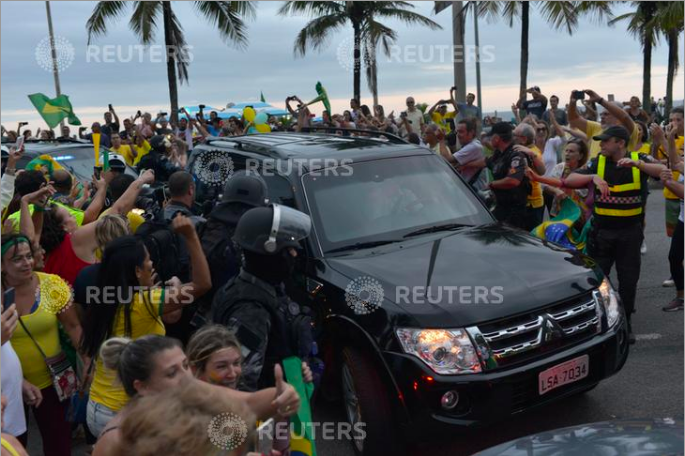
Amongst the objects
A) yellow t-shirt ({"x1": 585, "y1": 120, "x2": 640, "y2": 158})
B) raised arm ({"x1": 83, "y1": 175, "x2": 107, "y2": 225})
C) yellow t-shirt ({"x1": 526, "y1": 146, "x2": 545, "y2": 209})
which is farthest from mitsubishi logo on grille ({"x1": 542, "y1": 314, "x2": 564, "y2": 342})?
yellow t-shirt ({"x1": 585, "y1": 120, "x2": 640, "y2": 158})

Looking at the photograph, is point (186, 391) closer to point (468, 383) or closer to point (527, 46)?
point (468, 383)

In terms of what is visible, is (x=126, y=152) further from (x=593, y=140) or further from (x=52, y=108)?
(x=593, y=140)

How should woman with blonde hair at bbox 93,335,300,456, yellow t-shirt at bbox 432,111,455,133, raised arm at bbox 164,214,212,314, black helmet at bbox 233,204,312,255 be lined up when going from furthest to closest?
yellow t-shirt at bbox 432,111,455,133, raised arm at bbox 164,214,212,314, black helmet at bbox 233,204,312,255, woman with blonde hair at bbox 93,335,300,456

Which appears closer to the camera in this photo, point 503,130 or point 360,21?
point 503,130

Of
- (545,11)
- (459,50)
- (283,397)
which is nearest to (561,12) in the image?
(545,11)

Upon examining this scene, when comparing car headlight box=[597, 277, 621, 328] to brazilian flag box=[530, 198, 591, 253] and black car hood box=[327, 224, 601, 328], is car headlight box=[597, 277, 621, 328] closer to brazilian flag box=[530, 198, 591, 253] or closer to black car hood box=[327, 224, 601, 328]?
black car hood box=[327, 224, 601, 328]

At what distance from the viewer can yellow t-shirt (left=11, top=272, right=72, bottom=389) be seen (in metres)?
3.69

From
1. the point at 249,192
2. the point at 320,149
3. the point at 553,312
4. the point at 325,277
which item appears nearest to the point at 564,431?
the point at 553,312

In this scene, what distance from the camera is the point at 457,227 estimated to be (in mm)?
5059

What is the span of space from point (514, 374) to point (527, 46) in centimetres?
2118

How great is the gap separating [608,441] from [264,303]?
1.49 metres

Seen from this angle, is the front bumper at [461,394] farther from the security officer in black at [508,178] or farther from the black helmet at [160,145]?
the black helmet at [160,145]

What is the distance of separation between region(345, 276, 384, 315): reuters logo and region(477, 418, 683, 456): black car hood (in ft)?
4.64

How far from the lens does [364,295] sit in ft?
13.6
